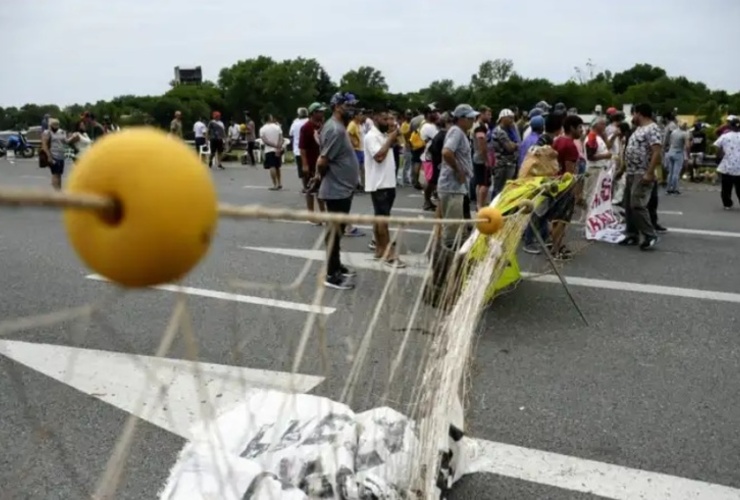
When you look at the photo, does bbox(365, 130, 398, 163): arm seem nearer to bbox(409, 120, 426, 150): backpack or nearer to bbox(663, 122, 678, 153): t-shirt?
bbox(409, 120, 426, 150): backpack

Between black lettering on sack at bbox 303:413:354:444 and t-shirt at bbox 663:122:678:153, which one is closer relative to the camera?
black lettering on sack at bbox 303:413:354:444

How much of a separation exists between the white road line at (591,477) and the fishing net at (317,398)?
9.8 inches

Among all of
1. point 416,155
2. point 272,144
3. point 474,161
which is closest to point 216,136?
point 272,144

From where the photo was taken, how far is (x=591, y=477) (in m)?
3.48

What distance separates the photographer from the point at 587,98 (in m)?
65.3

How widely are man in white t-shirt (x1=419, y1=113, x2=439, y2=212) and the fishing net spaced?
6.30m

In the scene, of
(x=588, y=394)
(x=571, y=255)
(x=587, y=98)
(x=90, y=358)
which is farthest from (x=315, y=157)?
(x=587, y=98)

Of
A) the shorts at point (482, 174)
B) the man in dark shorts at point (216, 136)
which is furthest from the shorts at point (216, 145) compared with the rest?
the shorts at point (482, 174)

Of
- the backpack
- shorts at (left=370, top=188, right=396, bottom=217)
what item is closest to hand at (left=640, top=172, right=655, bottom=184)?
shorts at (left=370, top=188, right=396, bottom=217)

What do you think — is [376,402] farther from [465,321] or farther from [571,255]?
[571,255]

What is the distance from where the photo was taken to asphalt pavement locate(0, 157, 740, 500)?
11.3 ft

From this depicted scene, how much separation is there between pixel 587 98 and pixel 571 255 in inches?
2420

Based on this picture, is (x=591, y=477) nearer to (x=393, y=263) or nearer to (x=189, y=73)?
(x=393, y=263)

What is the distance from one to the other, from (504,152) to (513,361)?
606 cm
